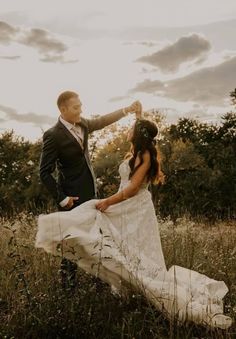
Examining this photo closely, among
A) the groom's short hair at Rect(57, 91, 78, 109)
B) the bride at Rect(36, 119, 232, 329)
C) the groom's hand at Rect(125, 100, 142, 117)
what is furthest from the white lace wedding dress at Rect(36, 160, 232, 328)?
the groom's short hair at Rect(57, 91, 78, 109)

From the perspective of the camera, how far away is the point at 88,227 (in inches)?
203

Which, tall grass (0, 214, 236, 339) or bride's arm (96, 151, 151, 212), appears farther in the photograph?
bride's arm (96, 151, 151, 212)

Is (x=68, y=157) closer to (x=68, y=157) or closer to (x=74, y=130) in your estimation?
(x=68, y=157)

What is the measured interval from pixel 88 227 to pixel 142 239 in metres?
0.56

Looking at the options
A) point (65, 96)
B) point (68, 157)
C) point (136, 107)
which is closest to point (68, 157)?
point (68, 157)

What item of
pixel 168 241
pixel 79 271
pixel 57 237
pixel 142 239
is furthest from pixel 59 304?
pixel 168 241

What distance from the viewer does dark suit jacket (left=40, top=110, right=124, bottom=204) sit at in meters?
5.76

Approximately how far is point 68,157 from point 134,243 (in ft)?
4.22

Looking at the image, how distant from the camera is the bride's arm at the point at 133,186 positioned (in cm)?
522

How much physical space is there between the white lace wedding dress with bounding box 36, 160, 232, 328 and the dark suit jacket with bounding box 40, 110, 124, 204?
0.58 meters

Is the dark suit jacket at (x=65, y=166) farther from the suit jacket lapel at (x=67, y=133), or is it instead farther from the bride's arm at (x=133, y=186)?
the bride's arm at (x=133, y=186)

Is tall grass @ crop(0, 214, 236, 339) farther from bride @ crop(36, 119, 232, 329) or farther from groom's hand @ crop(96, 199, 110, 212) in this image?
groom's hand @ crop(96, 199, 110, 212)

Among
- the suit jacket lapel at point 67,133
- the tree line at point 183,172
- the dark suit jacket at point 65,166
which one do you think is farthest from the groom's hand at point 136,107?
the tree line at point 183,172

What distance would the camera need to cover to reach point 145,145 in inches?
206
